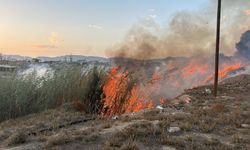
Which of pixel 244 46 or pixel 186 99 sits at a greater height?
pixel 244 46

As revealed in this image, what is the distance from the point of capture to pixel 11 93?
414 inches

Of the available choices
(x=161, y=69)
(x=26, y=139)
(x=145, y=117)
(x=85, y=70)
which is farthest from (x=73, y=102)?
(x=161, y=69)

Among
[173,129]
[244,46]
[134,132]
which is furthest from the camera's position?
[244,46]

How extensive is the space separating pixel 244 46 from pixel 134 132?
17888 millimetres

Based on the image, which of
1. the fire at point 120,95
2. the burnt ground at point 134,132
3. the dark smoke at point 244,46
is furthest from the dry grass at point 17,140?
the dark smoke at point 244,46

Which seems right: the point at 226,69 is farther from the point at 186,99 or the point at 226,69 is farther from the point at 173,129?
the point at 173,129

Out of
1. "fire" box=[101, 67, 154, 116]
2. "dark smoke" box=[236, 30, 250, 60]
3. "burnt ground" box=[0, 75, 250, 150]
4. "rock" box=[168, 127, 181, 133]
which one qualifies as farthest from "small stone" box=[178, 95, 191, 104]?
"dark smoke" box=[236, 30, 250, 60]

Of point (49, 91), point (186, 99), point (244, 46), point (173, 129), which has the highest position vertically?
point (244, 46)

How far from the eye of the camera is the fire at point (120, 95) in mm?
11141

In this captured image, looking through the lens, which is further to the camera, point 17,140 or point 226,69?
point 226,69

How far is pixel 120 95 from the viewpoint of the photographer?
11336 mm

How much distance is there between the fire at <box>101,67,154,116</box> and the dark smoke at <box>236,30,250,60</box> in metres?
12.2

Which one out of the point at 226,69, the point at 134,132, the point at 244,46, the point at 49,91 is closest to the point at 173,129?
the point at 134,132

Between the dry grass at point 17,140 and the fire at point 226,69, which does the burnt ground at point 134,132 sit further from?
the fire at point 226,69
